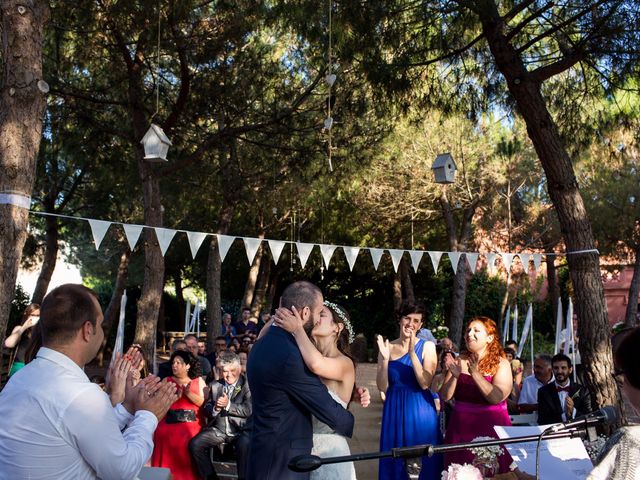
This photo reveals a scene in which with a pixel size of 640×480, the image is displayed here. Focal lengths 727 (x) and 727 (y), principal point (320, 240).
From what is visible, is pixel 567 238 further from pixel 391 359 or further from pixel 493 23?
pixel 391 359

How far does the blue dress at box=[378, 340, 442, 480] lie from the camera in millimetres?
5293

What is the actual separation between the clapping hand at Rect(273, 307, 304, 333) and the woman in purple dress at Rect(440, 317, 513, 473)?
195 cm

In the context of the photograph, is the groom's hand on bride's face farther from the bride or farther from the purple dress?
the purple dress

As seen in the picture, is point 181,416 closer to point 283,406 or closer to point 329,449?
point 329,449

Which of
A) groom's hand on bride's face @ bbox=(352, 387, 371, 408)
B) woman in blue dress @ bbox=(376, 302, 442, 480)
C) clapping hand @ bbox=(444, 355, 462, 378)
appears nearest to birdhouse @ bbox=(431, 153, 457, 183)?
woman in blue dress @ bbox=(376, 302, 442, 480)

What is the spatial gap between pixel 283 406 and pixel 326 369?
27 cm

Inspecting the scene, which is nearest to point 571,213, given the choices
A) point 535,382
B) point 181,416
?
point 535,382

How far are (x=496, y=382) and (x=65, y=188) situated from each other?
16.6 meters

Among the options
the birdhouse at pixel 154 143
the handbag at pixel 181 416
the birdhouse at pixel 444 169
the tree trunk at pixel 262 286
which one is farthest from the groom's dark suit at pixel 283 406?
the tree trunk at pixel 262 286

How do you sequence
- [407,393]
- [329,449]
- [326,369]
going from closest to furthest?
[326,369]
[329,449]
[407,393]

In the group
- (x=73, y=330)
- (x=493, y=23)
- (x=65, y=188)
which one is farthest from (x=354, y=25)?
(x=65, y=188)

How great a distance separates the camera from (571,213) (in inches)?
286

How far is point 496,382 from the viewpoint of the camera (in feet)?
16.4

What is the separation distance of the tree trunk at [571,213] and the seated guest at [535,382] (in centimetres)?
50
